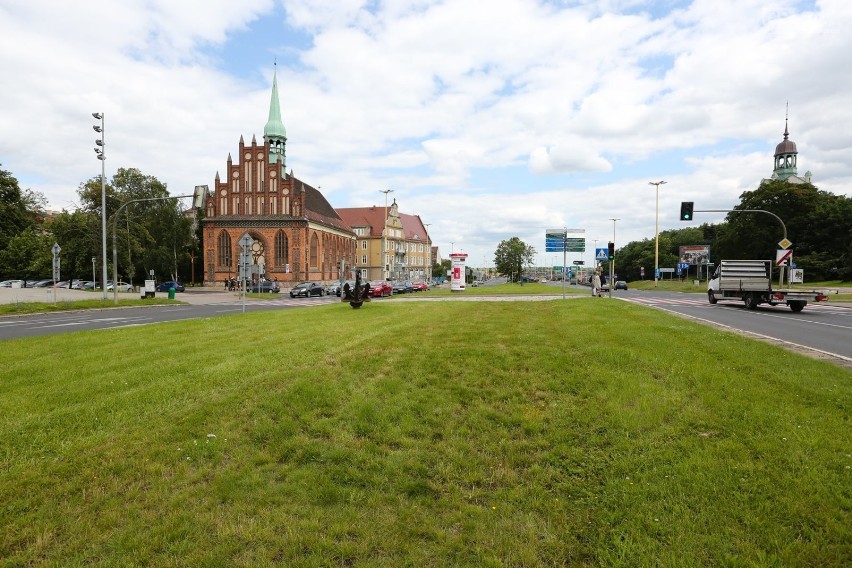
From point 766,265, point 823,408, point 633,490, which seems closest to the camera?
point 633,490

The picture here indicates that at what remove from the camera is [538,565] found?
3.08m

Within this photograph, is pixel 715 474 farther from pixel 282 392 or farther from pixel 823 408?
pixel 282 392

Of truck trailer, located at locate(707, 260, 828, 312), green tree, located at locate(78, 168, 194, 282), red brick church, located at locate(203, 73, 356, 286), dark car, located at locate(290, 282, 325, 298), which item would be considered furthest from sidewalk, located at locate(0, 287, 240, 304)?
truck trailer, located at locate(707, 260, 828, 312)

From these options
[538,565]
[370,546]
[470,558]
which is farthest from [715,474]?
[370,546]

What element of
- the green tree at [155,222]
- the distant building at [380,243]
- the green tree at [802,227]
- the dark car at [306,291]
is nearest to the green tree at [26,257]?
the green tree at [155,222]

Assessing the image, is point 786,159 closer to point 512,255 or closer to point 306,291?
point 512,255

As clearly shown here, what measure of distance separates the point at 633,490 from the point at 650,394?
2345 mm

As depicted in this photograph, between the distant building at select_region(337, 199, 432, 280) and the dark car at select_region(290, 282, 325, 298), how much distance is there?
5108cm

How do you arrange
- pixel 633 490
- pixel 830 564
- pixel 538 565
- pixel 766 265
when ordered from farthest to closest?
1. pixel 766 265
2. pixel 633 490
3. pixel 538 565
4. pixel 830 564

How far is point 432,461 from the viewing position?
4.48m

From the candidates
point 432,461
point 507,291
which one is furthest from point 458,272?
point 432,461

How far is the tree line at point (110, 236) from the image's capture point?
42562 millimetres

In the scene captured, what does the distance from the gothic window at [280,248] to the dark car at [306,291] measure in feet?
68.6

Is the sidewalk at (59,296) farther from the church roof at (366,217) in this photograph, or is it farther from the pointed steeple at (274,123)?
the church roof at (366,217)
